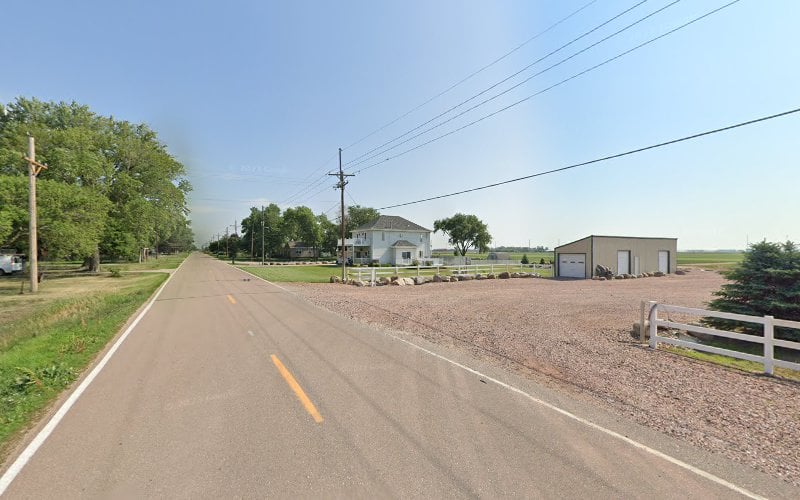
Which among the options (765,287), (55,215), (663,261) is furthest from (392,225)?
(765,287)

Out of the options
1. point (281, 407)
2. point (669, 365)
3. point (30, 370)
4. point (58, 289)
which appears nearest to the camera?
point (281, 407)

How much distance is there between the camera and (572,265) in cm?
3556

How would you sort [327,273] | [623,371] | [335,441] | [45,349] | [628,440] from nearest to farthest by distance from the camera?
[335,441] → [628,440] → [623,371] → [45,349] → [327,273]

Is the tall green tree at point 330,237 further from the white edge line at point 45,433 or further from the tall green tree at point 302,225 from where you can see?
the white edge line at point 45,433

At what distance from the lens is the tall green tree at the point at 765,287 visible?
1001cm

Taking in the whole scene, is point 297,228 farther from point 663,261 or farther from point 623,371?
point 623,371

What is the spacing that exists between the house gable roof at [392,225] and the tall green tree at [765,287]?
153 ft

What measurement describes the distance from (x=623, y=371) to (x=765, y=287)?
6.75 meters

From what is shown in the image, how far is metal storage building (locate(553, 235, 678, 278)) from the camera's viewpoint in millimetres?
34344

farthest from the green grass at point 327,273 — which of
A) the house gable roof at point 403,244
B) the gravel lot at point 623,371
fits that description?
the house gable roof at point 403,244

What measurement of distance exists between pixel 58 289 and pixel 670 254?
173ft

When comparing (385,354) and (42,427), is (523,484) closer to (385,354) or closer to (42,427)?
(385,354)

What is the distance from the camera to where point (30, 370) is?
673cm

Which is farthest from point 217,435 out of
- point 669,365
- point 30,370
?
point 669,365
